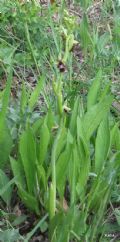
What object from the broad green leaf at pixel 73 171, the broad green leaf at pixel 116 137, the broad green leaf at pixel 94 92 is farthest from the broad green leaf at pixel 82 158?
the broad green leaf at pixel 94 92

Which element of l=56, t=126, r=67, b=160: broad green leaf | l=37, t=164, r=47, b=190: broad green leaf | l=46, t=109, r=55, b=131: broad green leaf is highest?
l=46, t=109, r=55, b=131: broad green leaf

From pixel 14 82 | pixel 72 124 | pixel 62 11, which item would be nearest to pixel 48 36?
pixel 14 82

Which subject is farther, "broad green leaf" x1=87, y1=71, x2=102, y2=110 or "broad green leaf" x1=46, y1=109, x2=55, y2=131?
"broad green leaf" x1=87, y1=71, x2=102, y2=110

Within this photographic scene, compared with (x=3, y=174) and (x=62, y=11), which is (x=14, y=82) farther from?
(x=3, y=174)

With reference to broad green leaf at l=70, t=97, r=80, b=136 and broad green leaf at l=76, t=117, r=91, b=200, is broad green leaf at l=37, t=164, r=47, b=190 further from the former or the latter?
broad green leaf at l=70, t=97, r=80, b=136

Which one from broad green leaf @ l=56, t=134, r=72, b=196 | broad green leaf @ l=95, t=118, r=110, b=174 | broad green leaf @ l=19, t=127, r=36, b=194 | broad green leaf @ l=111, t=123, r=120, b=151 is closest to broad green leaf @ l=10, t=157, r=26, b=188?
broad green leaf @ l=19, t=127, r=36, b=194

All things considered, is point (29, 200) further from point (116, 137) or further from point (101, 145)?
point (116, 137)

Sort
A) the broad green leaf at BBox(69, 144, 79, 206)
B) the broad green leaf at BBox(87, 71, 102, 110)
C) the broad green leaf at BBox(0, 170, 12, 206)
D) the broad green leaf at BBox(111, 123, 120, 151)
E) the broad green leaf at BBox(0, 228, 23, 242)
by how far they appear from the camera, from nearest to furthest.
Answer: the broad green leaf at BBox(0, 228, 23, 242)
the broad green leaf at BBox(69, 144, 79, 206)
the broad green leaf at BBox(0, 170, 12, 206)
the broad green leaf at BBox(111, 123, 120, 151)
the broad green leaf at BBox(87, 71, 102, 110)
